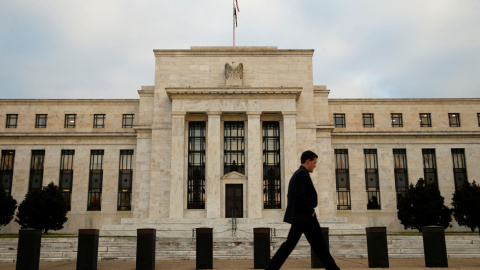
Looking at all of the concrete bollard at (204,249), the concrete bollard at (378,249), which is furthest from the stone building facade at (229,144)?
the concrete bollard at (378,249)

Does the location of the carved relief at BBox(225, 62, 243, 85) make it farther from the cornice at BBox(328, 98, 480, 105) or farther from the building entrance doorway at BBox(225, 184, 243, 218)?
the cornice at BBox(328, 98, 480, 105)

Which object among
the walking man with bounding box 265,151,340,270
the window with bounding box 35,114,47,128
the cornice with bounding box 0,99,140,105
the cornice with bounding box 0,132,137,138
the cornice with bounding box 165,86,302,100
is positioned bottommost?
the walking man with bounding box 265,151,340,270

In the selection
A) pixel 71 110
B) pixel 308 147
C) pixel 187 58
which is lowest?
pixel 308 147

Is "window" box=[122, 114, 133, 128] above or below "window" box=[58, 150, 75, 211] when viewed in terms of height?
above

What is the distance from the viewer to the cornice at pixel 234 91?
137ft

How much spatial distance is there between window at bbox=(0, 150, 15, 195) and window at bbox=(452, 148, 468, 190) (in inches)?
1817

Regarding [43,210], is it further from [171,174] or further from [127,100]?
[127,100]

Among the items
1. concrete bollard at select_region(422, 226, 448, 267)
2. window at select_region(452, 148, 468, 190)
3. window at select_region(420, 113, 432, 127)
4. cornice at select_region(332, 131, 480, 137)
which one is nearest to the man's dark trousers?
concrete bollard at select_region(422, 226, 448, 267)

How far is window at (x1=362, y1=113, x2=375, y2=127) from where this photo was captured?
4866cm

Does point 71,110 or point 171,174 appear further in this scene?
point 71,110

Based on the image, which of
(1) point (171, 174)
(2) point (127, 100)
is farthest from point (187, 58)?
(1) point (171, 174)

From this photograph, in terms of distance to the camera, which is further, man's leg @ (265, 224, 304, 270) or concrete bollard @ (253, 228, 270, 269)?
concrete bollard @ (253, 228, 270, 269)

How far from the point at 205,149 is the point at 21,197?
19779 mm

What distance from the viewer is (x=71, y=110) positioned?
159ft
